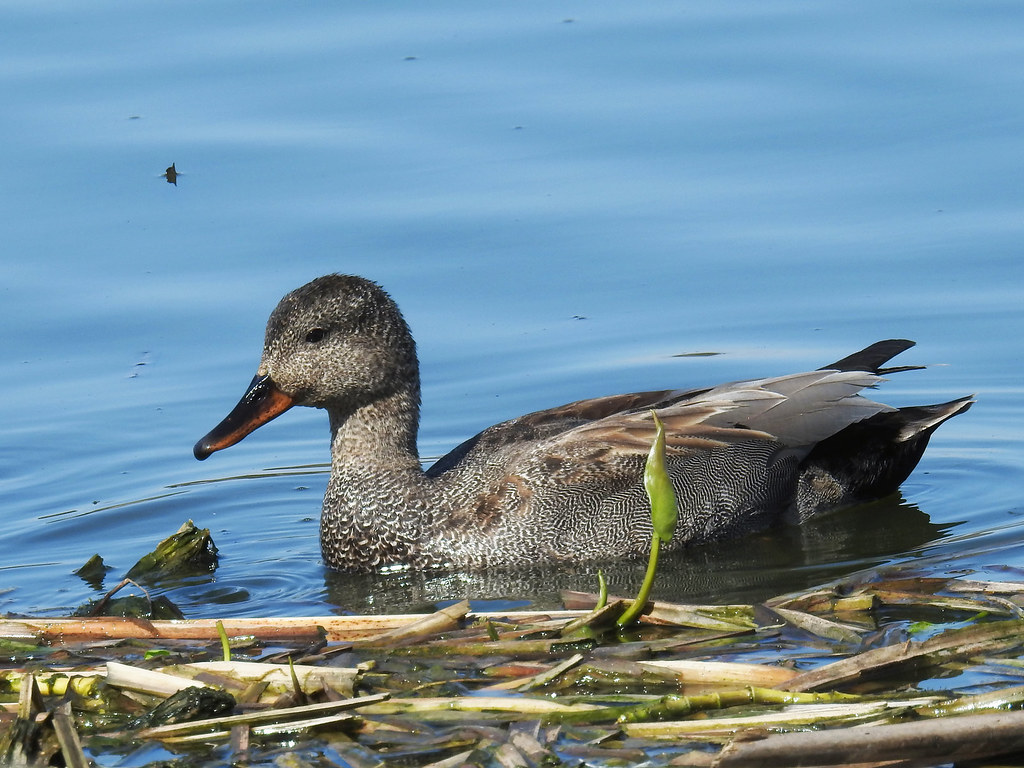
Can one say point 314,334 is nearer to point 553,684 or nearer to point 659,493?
point 553,684

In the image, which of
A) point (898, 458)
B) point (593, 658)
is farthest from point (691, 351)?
point (593, 658)

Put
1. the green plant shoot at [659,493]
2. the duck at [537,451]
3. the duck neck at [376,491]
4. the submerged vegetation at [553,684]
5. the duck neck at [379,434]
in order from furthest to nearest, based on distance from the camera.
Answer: the duck neck at [379,434] < the duck neck at [376,491] < the duck at [537,451] < the green plant shoot at [659,493] < the submerged vegetation at [553,684]

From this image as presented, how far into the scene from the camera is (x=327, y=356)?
8.66 meters

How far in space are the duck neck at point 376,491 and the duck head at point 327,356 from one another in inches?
4.4

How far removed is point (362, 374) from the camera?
876 cm

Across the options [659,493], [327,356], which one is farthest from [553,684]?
[327,356]

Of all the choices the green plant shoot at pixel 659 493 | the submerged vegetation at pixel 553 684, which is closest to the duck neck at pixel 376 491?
the submerged vegetation at pixel 553 684

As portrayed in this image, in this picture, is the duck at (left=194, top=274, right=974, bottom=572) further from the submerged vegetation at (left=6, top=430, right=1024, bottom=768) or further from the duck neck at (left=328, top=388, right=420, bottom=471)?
the submerged vegetation at (left=6, top=430, right=1024, bottom=768)

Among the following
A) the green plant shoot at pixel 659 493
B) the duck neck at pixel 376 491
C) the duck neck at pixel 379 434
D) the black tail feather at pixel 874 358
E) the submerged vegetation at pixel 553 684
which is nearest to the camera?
the submerged vegetation at pixel 553 684

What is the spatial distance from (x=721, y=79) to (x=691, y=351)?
10.3 feet

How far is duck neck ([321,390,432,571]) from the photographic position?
8539 millimetres

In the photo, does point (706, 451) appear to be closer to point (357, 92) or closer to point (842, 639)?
point (842, 639)

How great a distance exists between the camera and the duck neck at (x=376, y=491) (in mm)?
8539

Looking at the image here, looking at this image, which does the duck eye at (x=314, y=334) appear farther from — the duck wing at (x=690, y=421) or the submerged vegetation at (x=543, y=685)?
the submerged vegetation at (x=543, y=685)
